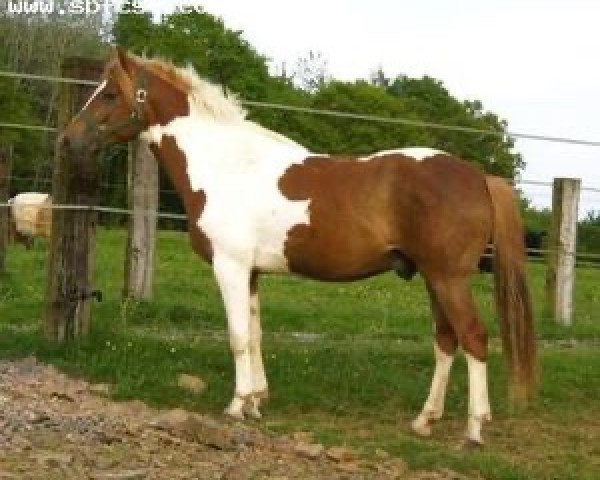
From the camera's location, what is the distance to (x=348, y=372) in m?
7.83

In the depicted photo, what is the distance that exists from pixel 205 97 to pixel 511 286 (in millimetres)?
2378

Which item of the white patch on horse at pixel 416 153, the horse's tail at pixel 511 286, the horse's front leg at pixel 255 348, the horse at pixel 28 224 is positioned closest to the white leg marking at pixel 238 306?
the horse's front leg at pixel 255 348

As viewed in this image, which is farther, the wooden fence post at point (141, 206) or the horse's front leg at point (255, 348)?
the wooden fence post at point (141, 206)

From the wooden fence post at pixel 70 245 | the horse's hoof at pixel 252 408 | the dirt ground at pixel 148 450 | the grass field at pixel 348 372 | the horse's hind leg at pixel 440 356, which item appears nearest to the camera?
the dirt ground at pixel 148 450

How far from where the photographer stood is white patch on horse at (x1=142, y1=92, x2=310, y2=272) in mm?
6652

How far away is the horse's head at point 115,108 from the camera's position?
276 inches

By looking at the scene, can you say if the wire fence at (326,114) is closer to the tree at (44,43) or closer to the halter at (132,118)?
the halter at (132,118)

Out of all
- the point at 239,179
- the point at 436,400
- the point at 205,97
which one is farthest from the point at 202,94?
the point at 436,400

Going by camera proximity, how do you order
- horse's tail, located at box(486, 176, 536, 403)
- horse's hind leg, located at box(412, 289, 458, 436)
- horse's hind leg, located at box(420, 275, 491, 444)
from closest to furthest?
horse's hind leg, located at box(420, 275, 491, 444) < horse's tail, located at box(486, 176, 536, 403) < horse's hind leg, located at box(412, 289, 458, 436)

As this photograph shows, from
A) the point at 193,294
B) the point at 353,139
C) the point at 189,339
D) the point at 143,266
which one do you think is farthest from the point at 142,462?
the point at 353,139

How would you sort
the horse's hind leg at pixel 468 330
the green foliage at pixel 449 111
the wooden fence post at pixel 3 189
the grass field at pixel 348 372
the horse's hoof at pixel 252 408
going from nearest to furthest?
the grass field at pixel 348 372 → the horse's hind leg at pixel 468 330 → the horse's hoof at pixel 252 408 → the wooden fence post at pixel 3 189 → the green foliage at pixel 449 111

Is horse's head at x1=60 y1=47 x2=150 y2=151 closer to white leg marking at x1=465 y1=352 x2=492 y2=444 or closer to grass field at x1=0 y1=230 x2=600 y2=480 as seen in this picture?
grass field at x1=0 y1=230 x2=600 y2=480

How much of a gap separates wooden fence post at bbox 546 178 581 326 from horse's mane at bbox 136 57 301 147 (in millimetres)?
4705

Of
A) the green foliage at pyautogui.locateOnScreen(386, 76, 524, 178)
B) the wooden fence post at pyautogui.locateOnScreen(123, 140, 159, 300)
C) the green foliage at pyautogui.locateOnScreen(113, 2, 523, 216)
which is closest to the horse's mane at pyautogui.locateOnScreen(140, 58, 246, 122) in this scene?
the wooden fence post at pyautogui.locateOnScreen(123, 140, 159, 300)
